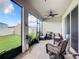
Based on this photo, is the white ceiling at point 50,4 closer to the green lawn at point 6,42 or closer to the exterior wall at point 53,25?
the green lawn at point 6,42

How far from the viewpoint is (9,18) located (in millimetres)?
4348

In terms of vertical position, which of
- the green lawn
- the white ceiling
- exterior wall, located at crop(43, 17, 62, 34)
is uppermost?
the white ceiling

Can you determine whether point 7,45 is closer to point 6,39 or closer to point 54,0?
point 6,39

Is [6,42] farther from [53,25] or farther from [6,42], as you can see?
[53,25]

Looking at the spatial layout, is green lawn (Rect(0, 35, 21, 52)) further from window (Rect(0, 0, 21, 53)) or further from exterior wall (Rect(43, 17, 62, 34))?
exterior wall (Rect(43, 17, 62, 34))

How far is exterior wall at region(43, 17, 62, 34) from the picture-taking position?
14.1 meters

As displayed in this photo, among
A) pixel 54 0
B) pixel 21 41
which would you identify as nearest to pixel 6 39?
pixel 21 41

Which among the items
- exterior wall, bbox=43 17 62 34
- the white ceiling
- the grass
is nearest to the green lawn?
the grass

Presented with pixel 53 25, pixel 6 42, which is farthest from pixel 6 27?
pixel 53 25

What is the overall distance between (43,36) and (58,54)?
881 cm

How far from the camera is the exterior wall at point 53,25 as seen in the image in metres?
14.1

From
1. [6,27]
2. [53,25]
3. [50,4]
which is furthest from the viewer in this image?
[53,25]

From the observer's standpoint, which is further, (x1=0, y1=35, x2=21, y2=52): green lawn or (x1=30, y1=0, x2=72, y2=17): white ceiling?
(x1=30, y1=0, x2=72, y2=17): white ceiling

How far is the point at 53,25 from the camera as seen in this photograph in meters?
14.2
